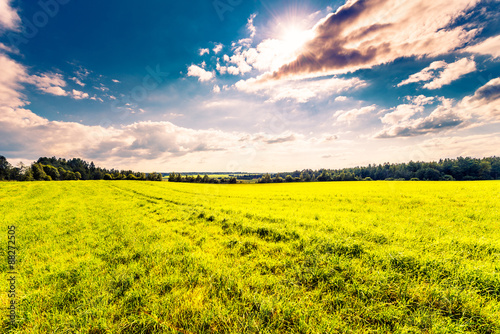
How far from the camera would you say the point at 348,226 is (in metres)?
8.26

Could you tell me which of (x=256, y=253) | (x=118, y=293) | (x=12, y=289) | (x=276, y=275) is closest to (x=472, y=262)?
(x=276, y=275)

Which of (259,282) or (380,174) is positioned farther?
(380,174)

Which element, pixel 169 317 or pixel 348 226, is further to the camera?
pixel 348 226

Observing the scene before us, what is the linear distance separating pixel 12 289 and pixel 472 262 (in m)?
12.0

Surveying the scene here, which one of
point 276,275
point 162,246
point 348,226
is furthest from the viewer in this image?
point 348,226

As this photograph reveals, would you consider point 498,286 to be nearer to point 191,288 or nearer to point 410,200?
point 191,288

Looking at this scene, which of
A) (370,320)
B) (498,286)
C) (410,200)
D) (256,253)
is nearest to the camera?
(370,320)

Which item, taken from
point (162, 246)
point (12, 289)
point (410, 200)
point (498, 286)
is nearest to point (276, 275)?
point (162, 246)

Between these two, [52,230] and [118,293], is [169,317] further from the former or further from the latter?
[52,230]

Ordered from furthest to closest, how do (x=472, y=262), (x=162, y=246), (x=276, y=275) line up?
(x=162, y=246), (x=472, y=262), (x=276, y=275)

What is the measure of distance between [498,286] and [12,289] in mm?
11336

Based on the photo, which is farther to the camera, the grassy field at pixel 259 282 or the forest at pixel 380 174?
the forest at pixel 380 174

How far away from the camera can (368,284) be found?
4.05 m

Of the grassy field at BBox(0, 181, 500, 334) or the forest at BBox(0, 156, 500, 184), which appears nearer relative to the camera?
the grassy field at BBox(0, 181, 500, 334)
